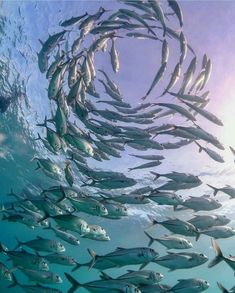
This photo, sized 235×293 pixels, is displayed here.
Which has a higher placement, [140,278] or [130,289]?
[140,278]

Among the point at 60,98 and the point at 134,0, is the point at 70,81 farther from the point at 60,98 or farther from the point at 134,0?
the point at 134,0

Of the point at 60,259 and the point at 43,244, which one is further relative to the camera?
the point at 60,259

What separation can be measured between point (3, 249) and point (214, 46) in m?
9.12

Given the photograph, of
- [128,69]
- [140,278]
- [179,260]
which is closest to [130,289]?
[140,278]

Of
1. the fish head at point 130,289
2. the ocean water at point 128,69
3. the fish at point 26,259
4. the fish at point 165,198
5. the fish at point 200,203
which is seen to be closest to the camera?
the fish head at point 130,289

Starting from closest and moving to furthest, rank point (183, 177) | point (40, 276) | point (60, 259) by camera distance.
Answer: point (183, 177) → point (60, 259) → point (40, 276)

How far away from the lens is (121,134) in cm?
756

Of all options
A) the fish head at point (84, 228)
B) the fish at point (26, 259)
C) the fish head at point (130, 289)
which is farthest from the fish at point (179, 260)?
the fish at point (26, 259)

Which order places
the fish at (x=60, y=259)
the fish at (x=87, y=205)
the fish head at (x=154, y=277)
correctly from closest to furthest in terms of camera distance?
the fish at (x=87, y=205) < the fish head at (x=154, y=277) < the fish at (x=60, y=259)

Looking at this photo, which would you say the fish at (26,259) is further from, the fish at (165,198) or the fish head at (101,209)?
the fish at (165,198)

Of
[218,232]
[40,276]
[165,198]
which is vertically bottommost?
[40,276]

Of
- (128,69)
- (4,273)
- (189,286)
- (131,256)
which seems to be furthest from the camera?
(128,69)

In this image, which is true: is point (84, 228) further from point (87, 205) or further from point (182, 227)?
point (182, 227)

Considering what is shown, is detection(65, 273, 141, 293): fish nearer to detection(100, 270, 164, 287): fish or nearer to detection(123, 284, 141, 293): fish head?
detection(123, 284, 141, 293): fish head
